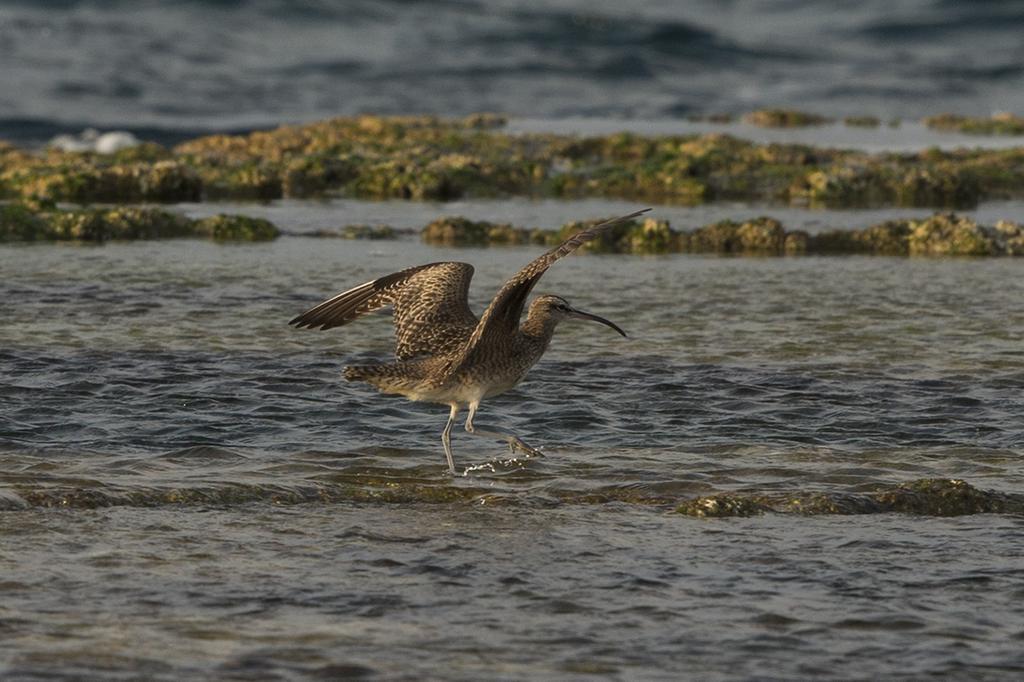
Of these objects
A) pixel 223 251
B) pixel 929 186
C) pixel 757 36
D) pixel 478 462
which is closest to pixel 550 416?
pixel 478 462

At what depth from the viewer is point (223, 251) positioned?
1878 cm

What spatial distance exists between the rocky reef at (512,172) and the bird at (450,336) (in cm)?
1086

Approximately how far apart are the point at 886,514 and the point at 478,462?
8.97ft

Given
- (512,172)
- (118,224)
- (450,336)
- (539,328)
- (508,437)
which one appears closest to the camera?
(508,437)

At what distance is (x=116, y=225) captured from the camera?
19750 mm

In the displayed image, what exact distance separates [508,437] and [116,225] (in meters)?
10.5

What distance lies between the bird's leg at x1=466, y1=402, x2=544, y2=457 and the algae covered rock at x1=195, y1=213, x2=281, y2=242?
931cm

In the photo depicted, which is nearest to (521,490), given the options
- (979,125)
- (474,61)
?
(979,125)

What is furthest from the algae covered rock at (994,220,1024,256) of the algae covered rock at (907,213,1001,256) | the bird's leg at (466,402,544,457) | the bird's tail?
the bird's tail

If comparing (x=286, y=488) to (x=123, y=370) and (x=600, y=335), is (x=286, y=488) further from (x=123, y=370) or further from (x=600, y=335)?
(x=600, y=335)

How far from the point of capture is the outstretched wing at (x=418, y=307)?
1121cm

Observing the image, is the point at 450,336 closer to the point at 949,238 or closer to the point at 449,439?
the point at 449,439

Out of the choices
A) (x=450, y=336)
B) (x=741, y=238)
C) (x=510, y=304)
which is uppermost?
(x=741, y=238)

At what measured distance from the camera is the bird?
10.5 metres
